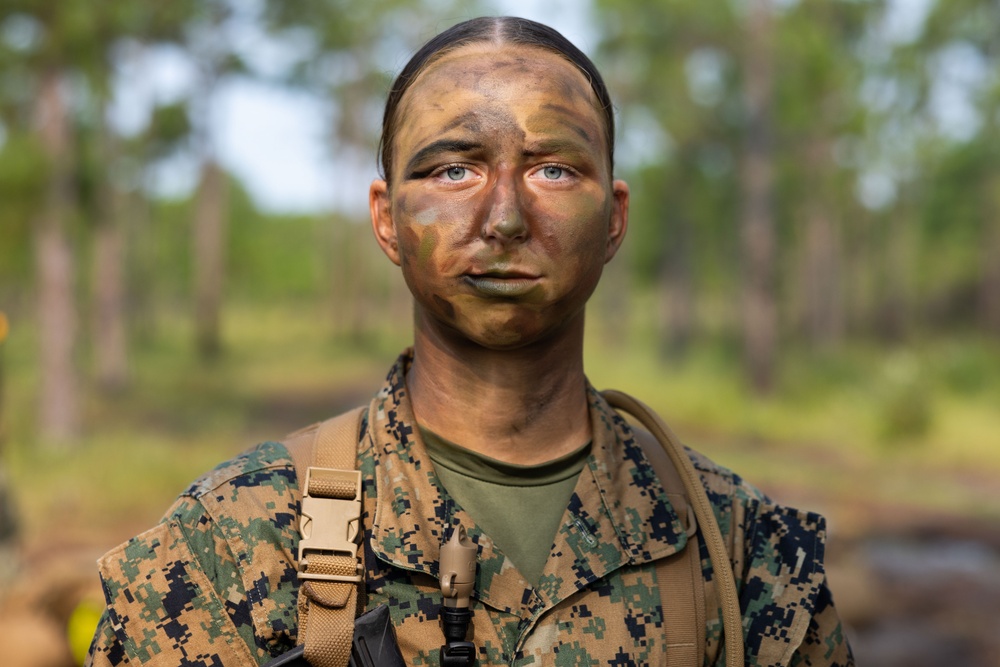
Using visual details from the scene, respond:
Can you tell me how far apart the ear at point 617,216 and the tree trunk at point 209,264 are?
19.5 metres

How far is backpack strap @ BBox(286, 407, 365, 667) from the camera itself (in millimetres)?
1608

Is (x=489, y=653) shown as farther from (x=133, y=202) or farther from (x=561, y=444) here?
(x=133, y=202)

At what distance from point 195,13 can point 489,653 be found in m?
15.7

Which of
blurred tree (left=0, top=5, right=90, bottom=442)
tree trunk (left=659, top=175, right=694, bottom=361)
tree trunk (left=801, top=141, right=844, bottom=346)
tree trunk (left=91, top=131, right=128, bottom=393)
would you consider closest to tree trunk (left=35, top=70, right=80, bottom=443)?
blurred tree (left=0, top=5, right=90, bottom=442)

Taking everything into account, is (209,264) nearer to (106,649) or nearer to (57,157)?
(57,157)

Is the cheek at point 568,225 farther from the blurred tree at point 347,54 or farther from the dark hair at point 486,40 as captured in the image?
the blurred tree at point 347,54

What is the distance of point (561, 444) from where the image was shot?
78.1 inches

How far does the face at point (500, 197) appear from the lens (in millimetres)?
1771

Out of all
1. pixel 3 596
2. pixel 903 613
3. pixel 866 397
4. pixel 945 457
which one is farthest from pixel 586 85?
pixel 866 397

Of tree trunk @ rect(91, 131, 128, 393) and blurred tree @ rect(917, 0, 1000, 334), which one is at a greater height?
blurred tree @ rect(917, 0, 1000, 334)

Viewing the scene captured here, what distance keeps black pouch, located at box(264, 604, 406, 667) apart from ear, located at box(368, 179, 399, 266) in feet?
2.19

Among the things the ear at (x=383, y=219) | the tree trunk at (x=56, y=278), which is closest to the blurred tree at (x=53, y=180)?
the tree trunk at (x=56, y=278)

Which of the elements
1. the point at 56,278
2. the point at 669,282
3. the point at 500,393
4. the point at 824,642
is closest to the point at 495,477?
the point at 500,393

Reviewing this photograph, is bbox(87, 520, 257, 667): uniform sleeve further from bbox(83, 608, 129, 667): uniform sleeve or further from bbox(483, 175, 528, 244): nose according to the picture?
bbox(483, 175, 528, 244): nose
